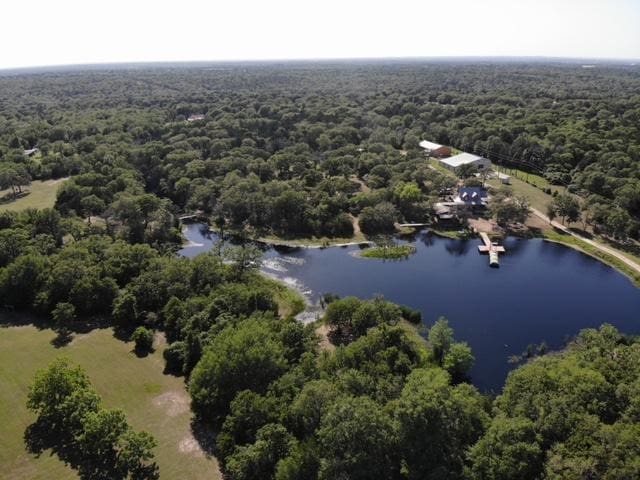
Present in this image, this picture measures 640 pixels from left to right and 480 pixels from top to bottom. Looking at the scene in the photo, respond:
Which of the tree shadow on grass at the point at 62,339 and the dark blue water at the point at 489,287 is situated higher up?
the tree shadow on grass at the point at 62,339

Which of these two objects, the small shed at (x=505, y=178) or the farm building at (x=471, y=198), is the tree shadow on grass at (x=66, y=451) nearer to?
the farm building at (x=471, y=198)

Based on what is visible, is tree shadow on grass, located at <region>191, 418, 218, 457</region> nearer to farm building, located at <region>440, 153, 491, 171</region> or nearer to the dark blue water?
the dark blue water

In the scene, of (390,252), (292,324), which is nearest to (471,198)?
(390,252)

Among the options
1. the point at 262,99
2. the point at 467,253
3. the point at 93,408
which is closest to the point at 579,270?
the point at 467,253

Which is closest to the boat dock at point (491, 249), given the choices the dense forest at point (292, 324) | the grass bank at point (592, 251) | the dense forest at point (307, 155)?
the grass bank at point (592, 251)

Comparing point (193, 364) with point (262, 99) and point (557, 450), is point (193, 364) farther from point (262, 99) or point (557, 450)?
point (262, 99)

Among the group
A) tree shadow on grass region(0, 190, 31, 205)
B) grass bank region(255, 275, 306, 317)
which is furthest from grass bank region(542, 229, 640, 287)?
tree shadow on grass region(0, 190, 31, 205)
